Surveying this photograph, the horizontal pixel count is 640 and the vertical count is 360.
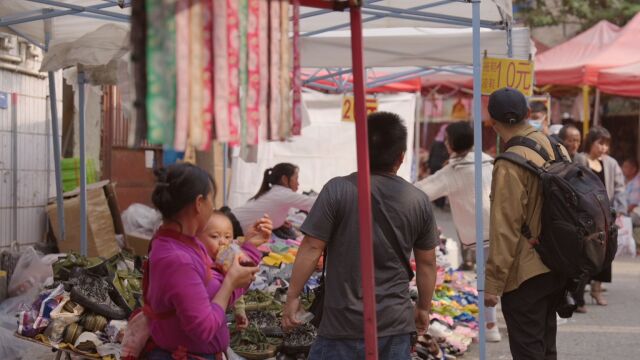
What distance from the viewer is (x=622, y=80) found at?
50.6 ft

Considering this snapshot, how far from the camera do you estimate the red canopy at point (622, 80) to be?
15279mm

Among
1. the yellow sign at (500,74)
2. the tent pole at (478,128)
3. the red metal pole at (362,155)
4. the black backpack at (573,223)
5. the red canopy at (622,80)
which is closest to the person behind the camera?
the red metal pole at (362,155)

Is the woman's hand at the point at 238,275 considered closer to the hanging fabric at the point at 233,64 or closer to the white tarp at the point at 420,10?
the hanging fabric at the point at 233,64

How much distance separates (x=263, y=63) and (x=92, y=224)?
6.71m

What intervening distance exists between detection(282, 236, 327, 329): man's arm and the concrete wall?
5.46m

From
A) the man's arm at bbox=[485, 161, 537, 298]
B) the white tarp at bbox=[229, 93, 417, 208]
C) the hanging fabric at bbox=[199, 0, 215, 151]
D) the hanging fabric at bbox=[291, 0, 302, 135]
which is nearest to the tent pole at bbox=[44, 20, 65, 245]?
the man's arm at bbox=[485, 161, 537, 298]

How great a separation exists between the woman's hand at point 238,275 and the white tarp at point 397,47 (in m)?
6.16

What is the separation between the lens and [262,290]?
6.92 meters

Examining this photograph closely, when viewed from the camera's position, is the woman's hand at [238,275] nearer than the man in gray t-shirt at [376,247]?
Yes

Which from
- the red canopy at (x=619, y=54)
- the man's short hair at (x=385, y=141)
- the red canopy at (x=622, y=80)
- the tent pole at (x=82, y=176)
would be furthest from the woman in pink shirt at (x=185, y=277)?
the red canopy at (x=619, y=54)

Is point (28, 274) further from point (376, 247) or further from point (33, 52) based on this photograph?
point (376, 247)

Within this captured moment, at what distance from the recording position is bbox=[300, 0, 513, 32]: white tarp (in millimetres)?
7221

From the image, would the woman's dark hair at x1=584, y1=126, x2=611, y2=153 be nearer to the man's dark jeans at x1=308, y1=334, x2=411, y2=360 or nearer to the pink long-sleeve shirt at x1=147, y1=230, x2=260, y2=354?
the man's dark jeans at x1=308, y1=334, x2=411, y2=360

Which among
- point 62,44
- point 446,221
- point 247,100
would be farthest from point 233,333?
point 446,221
